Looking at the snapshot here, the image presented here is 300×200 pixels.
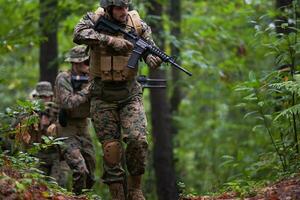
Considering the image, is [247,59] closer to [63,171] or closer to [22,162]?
[63,171]

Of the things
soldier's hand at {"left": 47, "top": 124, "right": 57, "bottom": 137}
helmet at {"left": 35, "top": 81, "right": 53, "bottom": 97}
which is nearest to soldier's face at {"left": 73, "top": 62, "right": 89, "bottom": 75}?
soldier's hand at {"left": 47, "top": 124, "right": 57, "bottom": 137}

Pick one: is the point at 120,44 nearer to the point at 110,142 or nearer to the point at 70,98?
the point at 110,142

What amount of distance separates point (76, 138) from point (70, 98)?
727mm

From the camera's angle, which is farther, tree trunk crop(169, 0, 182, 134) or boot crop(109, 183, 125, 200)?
tree trunk crop(169, 0, 182, 134)

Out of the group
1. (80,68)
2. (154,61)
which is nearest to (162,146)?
(80,68)

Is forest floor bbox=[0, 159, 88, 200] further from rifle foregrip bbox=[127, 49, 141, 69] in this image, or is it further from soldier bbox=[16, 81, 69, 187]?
soldier bbox=[16, 81, 69, 187]

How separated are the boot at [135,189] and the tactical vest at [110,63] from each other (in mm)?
1211

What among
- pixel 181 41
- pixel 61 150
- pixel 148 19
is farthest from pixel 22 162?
pixel 181 41

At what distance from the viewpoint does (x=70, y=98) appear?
8875 millimetres

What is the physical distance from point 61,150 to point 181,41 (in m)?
4.93

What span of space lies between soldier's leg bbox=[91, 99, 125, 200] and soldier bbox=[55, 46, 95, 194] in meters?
1.55

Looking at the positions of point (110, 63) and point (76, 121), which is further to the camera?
point (76, 121)

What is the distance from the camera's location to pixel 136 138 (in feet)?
22.9

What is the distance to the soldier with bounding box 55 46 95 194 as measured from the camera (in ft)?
29.0
